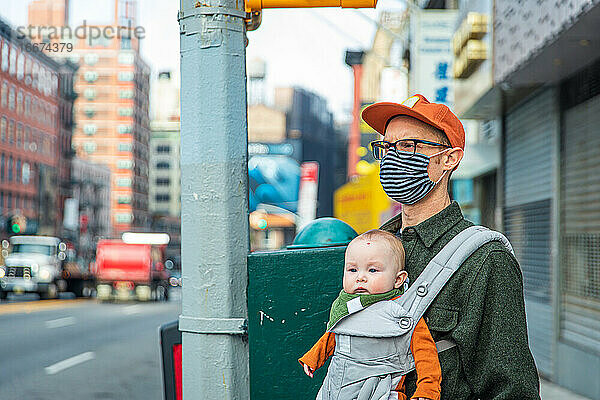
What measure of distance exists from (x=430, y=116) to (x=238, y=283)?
0.86m

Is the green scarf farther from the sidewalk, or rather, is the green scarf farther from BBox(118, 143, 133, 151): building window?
BBox(118, 143, 133, 151): building window

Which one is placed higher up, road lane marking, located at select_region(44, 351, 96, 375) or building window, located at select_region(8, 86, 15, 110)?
building window, located at select_region(8, 86, 15, 110)

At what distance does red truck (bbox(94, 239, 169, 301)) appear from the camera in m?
36.7

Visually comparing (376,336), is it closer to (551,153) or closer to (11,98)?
(551,153)

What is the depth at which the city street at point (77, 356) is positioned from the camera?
36.8ft

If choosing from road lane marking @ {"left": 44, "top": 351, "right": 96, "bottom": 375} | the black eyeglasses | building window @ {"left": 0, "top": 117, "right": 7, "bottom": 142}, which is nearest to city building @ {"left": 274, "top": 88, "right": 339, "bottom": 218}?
building window @ {"left": 0, "top": 117, "right": 7, "bottom": 142}

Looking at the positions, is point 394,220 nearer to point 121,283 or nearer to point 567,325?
point 567,325

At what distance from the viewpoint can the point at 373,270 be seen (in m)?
2.37

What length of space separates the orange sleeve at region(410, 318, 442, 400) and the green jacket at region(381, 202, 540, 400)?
5 centimetres

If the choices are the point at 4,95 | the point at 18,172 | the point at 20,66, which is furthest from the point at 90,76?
the point at 4,95

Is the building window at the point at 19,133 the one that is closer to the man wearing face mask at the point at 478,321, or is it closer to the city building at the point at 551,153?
the city building at the point at 551,153

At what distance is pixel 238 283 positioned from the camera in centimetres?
268

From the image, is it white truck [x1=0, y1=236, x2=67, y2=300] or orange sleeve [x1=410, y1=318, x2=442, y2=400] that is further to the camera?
white truck [x1=0, y1=236, x2=67, y2=300]

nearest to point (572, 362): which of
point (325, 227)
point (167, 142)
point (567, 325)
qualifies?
point (567, 325)
